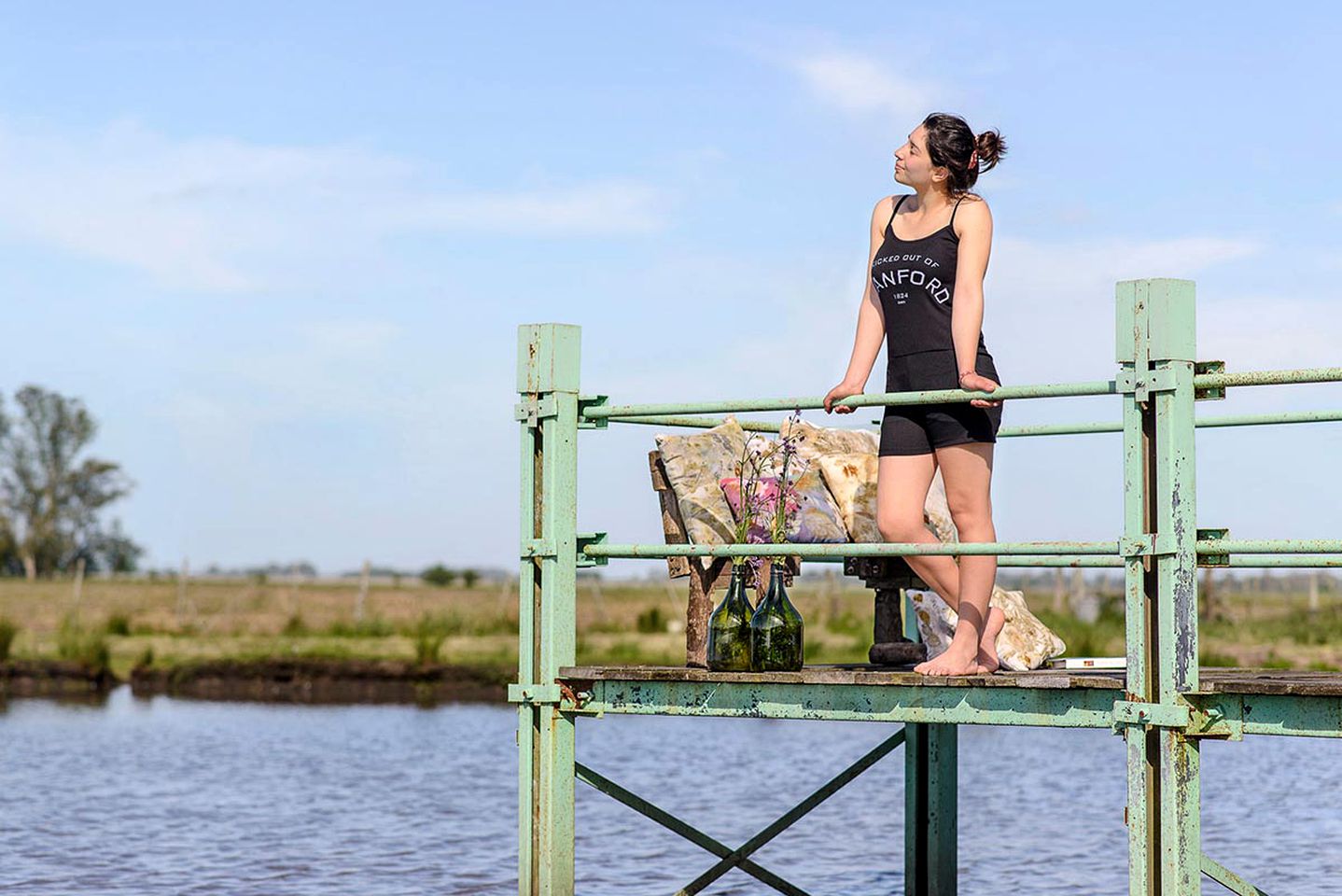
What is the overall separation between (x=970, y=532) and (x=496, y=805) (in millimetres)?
11823

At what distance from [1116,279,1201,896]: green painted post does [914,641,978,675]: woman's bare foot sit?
0.72 m

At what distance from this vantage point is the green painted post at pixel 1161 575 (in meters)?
6.10

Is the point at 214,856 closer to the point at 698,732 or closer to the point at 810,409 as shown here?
the point at 810,409

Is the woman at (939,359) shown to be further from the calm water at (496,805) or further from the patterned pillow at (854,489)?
the calm water at (496,805)

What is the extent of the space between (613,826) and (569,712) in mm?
9400

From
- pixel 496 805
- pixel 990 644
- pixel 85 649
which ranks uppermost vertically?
pixel 990 644

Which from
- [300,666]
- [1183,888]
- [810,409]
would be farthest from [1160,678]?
[300,666]

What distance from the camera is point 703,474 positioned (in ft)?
25.8

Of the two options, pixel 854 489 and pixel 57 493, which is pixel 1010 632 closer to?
pixel 854 489

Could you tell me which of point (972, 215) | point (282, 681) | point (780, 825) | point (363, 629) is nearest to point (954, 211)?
point (972, 215)

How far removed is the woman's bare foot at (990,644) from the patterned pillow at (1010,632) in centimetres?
21

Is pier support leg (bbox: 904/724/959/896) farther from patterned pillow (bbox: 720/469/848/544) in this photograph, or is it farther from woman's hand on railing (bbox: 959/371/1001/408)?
woman's hand on railing (bbox: 959/371/1001/408)

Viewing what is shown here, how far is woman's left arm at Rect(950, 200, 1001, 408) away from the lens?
6.54 metres

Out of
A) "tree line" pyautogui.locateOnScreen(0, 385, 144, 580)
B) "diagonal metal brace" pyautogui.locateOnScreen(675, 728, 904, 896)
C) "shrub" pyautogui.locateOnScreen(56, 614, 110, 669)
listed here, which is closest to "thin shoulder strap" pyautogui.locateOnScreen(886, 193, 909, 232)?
"diagonal metal brace" pyautogui.locateOnScreen(675, 728, 904, 896)
